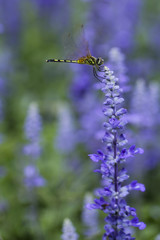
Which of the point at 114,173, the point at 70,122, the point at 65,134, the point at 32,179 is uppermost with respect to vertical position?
the point at 70,122

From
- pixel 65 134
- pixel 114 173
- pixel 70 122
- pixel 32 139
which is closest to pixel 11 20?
pixel 70 122

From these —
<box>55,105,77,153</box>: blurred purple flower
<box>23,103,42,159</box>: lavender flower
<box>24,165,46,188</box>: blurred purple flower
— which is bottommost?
<box>24,165,46,188</box>: blurred purple flower

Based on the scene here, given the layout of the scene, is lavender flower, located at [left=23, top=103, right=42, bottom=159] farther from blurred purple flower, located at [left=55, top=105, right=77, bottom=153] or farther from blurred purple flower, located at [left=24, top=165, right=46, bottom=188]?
blurred purple flower, located at [left=55, top=105, right=77, bottom=153]

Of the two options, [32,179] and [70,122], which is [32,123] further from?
[70,122]

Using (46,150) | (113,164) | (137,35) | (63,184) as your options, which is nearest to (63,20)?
(137,35)

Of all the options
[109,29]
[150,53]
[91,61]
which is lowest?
[91,61]

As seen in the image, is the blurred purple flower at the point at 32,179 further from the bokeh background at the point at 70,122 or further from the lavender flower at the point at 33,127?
the lavender flower at the point at 33,127

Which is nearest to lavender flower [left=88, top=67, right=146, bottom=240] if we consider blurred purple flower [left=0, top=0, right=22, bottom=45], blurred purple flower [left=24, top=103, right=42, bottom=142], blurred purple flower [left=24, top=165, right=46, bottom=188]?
blurred purple flower [left=24, top=103, right=42, bottom=142]

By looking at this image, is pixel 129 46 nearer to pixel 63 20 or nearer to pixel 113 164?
pixel 63 20
